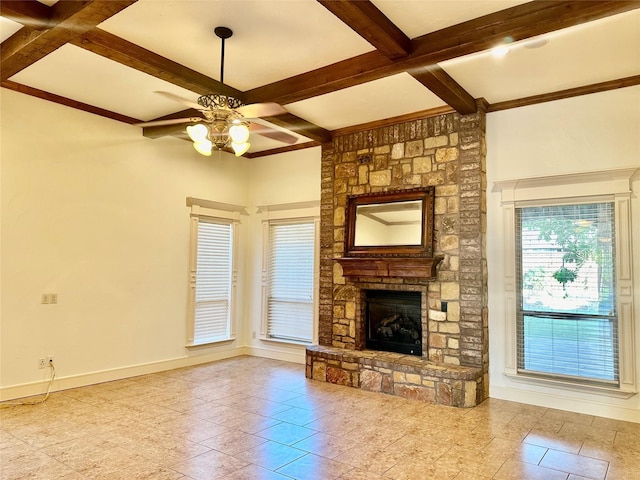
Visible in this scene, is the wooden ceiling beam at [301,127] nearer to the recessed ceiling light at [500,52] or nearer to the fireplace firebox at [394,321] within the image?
the fireplace firebox at [394,321]

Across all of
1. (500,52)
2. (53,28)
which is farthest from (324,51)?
(53,28)

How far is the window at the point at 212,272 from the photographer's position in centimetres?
638

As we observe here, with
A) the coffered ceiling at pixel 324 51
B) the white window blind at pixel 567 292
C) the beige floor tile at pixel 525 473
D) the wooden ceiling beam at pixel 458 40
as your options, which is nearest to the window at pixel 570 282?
the white window blind at pixel 567 292

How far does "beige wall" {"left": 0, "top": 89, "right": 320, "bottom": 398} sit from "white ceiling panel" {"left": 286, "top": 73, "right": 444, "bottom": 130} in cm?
107

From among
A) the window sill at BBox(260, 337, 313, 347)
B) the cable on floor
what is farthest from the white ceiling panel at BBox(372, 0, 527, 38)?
the cable on floor

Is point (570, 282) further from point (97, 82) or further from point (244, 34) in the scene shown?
point (97, 82)

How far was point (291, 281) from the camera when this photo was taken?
6.73 metres

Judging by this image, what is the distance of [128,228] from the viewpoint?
5598mm

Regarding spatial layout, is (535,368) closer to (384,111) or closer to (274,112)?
(384,111)

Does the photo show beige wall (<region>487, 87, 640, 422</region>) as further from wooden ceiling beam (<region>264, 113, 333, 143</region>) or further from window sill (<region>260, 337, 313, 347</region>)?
window sill (<region>260, 337, 313, 347</region>)

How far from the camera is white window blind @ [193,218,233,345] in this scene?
6.50 m

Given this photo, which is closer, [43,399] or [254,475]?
[254,475]

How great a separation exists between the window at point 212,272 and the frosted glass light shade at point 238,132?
3.09 metres

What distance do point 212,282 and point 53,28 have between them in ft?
13.7
